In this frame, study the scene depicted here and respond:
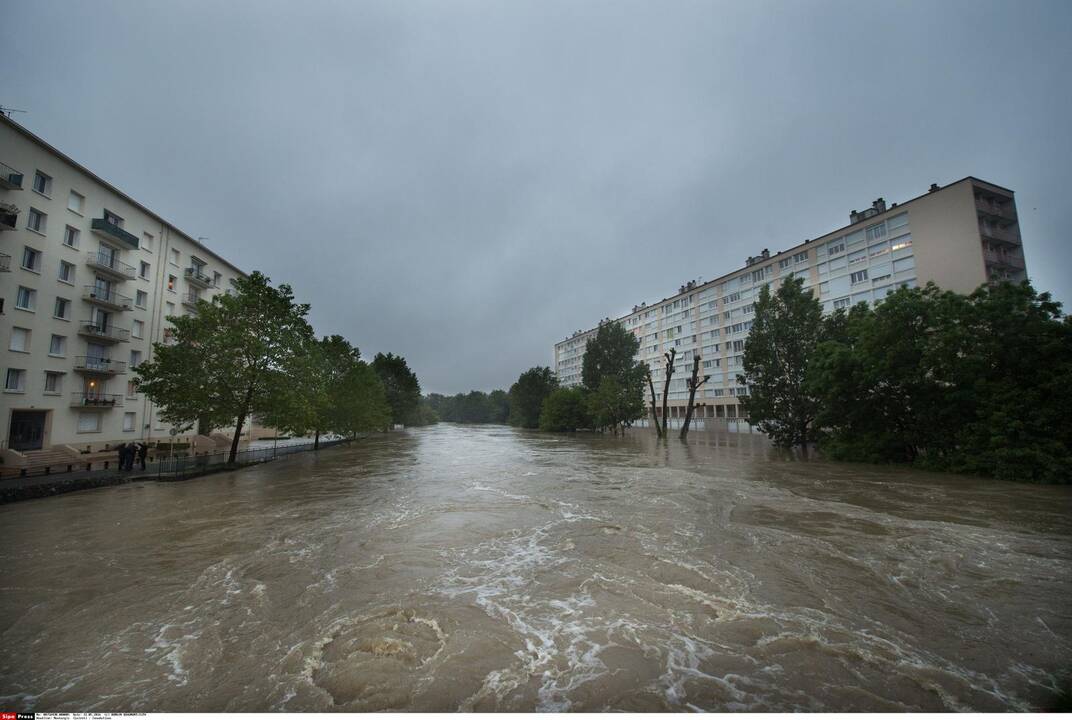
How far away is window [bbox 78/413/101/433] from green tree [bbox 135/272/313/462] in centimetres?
854

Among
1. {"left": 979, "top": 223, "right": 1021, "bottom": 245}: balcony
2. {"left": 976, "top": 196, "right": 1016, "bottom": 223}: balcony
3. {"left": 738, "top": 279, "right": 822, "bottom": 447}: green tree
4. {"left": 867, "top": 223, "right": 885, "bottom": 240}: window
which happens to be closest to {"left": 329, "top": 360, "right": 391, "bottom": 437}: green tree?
{"left": 738, "top": 279, "right": 822, "bottom": 447}: green tree

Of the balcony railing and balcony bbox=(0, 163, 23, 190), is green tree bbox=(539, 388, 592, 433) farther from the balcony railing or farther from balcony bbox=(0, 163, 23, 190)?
balcony bbox=(0, 163, 23, 190)

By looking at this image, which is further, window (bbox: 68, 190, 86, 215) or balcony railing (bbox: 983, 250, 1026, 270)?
balcony railing (bbox: 983, 250, 1026, 270)

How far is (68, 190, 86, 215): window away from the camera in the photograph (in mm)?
26562

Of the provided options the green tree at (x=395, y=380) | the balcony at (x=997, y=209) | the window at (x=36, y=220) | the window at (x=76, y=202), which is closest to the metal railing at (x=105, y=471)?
the window at (x=36, y=220)

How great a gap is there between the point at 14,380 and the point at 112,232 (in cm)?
1115

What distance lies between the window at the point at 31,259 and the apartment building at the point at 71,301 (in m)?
0.06

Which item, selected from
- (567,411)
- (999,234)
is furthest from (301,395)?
(999,234)

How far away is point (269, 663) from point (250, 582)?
3.04 meters

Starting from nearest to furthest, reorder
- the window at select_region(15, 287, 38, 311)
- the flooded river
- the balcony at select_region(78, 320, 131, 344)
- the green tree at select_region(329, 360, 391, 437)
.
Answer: the flooded river
the window at select_region(15, 287, 38, 311)
the balcony at select_region(78, 320, 131, 344)
the green tree at select_region(329, 360, 391, 437)

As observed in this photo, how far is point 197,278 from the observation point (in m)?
37.8

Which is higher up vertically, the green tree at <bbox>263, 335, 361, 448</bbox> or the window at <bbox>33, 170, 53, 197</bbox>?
the window at <bbox>33, 170, 53, 197</bbox>

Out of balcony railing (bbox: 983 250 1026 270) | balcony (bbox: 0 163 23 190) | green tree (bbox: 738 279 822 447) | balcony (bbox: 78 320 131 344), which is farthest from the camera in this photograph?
balcony railing (bbox: 983 250 1026 270)

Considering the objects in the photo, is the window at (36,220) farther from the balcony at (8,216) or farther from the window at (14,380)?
the window at (14,380)
